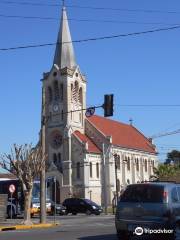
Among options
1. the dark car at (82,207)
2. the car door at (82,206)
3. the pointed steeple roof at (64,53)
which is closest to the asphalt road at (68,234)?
the dark car at (82,207)

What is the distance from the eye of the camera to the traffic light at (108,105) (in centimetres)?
2781

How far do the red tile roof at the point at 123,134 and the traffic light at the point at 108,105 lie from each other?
5983 cm

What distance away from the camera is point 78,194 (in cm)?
7969

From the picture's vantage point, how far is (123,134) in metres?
97.6

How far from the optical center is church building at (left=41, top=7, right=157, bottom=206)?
266 ft

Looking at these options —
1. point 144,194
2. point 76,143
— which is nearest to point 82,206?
point 76,143

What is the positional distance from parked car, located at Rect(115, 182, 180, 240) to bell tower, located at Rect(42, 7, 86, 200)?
65.6 m

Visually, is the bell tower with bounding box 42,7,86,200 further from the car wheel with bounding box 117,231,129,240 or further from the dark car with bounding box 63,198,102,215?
the car wheel with bounding box 117,231,129,240

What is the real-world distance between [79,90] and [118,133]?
11.7 metres

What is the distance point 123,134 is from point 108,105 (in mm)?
69891

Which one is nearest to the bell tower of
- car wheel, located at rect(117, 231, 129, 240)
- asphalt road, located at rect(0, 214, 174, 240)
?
asphalt road, located at rect(0, 214, 174, 240)

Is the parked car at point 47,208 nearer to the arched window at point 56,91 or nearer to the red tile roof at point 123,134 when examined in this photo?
the arched window at point 56,91

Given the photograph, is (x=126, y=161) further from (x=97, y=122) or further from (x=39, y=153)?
(x=39, y=153)

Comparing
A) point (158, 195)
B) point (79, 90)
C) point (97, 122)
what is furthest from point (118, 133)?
point (158, 195)
